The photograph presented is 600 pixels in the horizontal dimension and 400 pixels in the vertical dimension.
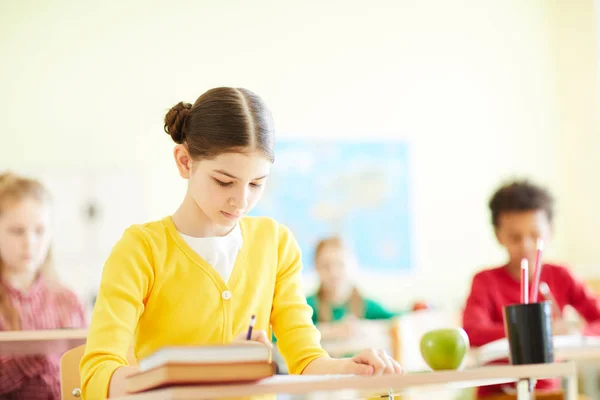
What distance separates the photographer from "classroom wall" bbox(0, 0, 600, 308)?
191 inches

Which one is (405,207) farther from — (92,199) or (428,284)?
(92,199)

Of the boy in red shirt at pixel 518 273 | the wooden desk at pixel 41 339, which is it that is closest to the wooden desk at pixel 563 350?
the boy in red shirt at pixel 518 273

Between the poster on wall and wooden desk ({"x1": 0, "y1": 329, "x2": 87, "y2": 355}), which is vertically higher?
the poster on wall

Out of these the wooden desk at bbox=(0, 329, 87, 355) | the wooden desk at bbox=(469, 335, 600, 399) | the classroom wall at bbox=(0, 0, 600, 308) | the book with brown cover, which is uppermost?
the classroom wall at bbox=(0, 0, 600, 308)

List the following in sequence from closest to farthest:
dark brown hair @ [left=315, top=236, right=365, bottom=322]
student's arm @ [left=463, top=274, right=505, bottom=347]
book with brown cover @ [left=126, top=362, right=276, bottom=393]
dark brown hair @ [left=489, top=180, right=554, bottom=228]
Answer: book with brown cover @ [left=126, top=362, right=276, bottom=393]
student's arm @ [left=463, top=274, right=505, bottom=347]
dark brown hair @ [left=489, top=180, right=554, bottom=228]
dark brown hair @ [left=315, top=236, right=365, bottom=322]

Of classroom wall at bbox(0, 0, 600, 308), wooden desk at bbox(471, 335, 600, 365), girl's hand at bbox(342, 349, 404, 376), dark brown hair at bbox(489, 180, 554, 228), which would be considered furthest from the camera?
classroom wall at bbox(0, 0, 600, 308)

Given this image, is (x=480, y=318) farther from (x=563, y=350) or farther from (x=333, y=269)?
(x=333, y=269)

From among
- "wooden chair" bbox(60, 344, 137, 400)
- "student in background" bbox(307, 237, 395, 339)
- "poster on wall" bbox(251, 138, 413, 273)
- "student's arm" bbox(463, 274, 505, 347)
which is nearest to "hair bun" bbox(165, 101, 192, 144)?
"wooden chair" bbox(60, 344, 137, 400)

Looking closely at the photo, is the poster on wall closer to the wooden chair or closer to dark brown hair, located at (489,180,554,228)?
dark brown hair, located at (489,180,554,228)

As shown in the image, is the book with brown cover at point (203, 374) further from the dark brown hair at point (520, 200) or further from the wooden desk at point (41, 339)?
the dark brown hair at point (520, 200)

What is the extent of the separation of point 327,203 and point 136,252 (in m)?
3.66

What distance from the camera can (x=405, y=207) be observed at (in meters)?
5.13

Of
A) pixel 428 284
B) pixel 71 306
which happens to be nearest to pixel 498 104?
pixel 428 284

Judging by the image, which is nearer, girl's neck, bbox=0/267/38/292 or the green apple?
the green apple
